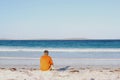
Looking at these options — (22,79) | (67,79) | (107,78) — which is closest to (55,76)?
(67,79)

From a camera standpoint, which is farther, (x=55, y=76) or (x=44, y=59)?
(x=44, y=59)

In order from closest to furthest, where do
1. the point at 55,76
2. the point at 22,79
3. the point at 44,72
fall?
1. the point at 22,79
2. the point at 55,76
3. the point at 44,72

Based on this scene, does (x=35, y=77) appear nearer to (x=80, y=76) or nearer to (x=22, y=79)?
(x=22, y=79)

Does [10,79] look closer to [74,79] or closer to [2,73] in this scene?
[2,73]

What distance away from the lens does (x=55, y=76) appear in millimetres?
8844

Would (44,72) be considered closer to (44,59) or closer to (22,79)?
(44,59)

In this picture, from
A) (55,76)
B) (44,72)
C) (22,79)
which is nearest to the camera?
(22,79)

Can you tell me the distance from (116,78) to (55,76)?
1.99m

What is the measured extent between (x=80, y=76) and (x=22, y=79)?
1.99 metres

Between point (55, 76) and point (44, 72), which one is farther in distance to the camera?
point (44, 72)

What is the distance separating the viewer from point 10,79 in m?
8.30

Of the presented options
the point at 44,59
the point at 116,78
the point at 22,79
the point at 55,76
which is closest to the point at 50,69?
A: the point at 44,59

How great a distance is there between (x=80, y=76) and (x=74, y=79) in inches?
23.4

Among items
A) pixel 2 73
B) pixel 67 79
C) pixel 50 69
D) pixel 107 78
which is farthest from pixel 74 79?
pixel 2 73
